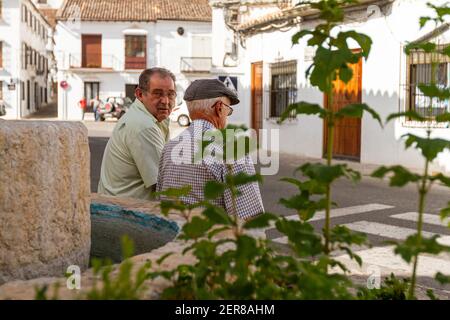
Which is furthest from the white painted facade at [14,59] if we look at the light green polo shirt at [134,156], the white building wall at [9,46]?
the light green polo shirt at [134,156]

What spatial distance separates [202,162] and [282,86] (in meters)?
14.8

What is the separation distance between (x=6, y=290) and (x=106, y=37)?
133 ft

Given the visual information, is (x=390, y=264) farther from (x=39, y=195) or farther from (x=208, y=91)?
(x=39, y=195)

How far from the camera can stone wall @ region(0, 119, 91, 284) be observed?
219 centimetres

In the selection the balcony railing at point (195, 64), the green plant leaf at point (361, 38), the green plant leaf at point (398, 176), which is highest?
the balcony railing at point (195, 64)

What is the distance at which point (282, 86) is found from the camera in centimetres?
1773

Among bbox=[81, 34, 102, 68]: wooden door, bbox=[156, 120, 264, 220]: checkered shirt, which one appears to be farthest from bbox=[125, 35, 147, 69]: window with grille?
bbox=[156, 120, 264, 220]: checkered shirt

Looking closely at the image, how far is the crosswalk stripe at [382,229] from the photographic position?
659 centimetres

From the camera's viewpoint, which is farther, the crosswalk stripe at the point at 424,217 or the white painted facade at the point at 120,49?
the white painted facade at the point at 120,49

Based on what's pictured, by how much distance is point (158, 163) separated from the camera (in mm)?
3652

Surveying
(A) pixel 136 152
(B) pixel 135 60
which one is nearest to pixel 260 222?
(A) pixel 136 152

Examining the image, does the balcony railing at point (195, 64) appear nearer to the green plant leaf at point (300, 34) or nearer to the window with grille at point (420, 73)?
the window with grille at point (420, 73)

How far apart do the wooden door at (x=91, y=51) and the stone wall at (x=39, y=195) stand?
1545 inches

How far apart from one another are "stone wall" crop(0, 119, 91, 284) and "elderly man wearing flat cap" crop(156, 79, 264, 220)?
27.7 inches
